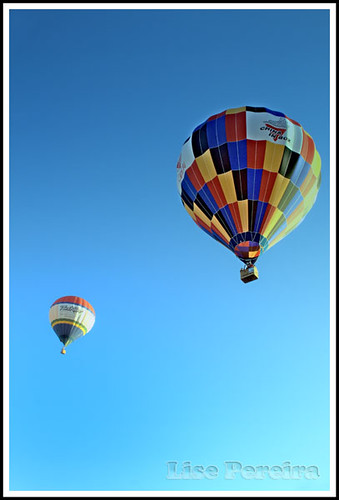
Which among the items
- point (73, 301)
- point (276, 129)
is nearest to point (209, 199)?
point (276, 129)

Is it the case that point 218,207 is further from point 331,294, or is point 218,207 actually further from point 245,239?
point 331,294

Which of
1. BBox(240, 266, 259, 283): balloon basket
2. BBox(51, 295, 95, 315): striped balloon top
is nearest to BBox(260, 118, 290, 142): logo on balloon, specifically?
BBox(240, 266, 259, 283): balloon basket

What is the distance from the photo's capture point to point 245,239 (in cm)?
1310

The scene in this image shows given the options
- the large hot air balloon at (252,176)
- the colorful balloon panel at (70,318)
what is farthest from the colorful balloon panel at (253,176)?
the colorful balloon panel at (70,318)

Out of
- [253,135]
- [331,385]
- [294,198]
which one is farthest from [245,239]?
[331,385]

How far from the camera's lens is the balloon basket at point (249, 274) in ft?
42.4

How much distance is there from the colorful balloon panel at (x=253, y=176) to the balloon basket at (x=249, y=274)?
23 centimetres

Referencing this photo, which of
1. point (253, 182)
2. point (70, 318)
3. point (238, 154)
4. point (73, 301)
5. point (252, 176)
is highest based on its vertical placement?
point (238, 154)

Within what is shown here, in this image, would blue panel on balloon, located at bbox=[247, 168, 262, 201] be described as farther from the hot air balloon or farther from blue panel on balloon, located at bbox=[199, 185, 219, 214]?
the hot air balloon

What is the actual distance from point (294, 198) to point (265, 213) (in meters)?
0.98

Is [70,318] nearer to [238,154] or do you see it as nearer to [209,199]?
[209,199]

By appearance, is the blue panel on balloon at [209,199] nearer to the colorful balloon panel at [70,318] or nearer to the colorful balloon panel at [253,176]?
the colorful balloon panel at [253,176]

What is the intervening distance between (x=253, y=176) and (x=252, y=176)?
3 cm

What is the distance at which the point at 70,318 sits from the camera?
2005cm
